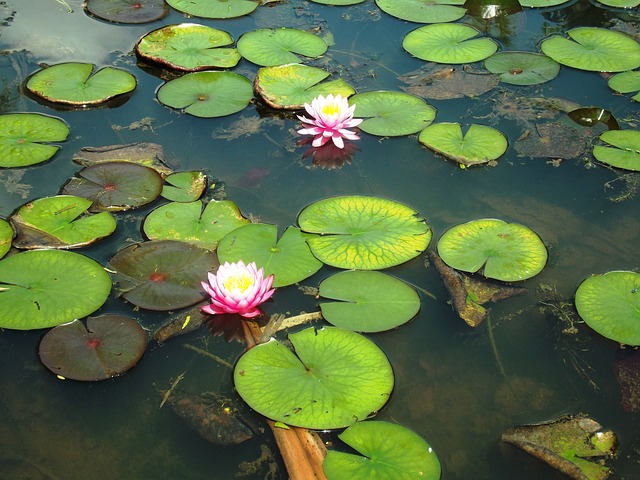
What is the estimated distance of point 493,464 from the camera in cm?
288

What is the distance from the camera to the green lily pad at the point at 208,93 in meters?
4.82

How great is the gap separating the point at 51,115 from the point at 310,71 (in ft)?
6.30

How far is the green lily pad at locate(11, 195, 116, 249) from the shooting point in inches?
146

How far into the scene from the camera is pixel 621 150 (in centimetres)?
455

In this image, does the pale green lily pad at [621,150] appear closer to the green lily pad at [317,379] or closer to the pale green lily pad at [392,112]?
the pale green lily pad at [392,112]

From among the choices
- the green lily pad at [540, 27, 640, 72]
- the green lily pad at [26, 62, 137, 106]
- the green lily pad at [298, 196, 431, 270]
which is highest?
the green lily pad at [540, 27, 640, 72]

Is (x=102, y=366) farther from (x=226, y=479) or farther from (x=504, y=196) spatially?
(x=504, y=196)

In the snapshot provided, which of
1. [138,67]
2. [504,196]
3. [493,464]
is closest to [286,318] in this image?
[493,464]

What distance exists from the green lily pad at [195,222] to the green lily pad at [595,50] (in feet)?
10.4

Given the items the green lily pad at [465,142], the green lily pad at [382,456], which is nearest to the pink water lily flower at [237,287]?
the green lily pad at [382,456]

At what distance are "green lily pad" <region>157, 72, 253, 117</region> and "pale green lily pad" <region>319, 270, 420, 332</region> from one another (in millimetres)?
1863

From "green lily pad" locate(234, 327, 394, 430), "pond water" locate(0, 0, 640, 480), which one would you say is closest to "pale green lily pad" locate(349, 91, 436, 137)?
"pond water" locate(0, 0, 640, 480)

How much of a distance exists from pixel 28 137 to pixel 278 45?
2.09 metres

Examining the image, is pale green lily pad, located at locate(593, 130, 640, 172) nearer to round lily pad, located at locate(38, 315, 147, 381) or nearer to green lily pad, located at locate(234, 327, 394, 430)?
green lily pad, located at locate(234, 327, 394, 430)
